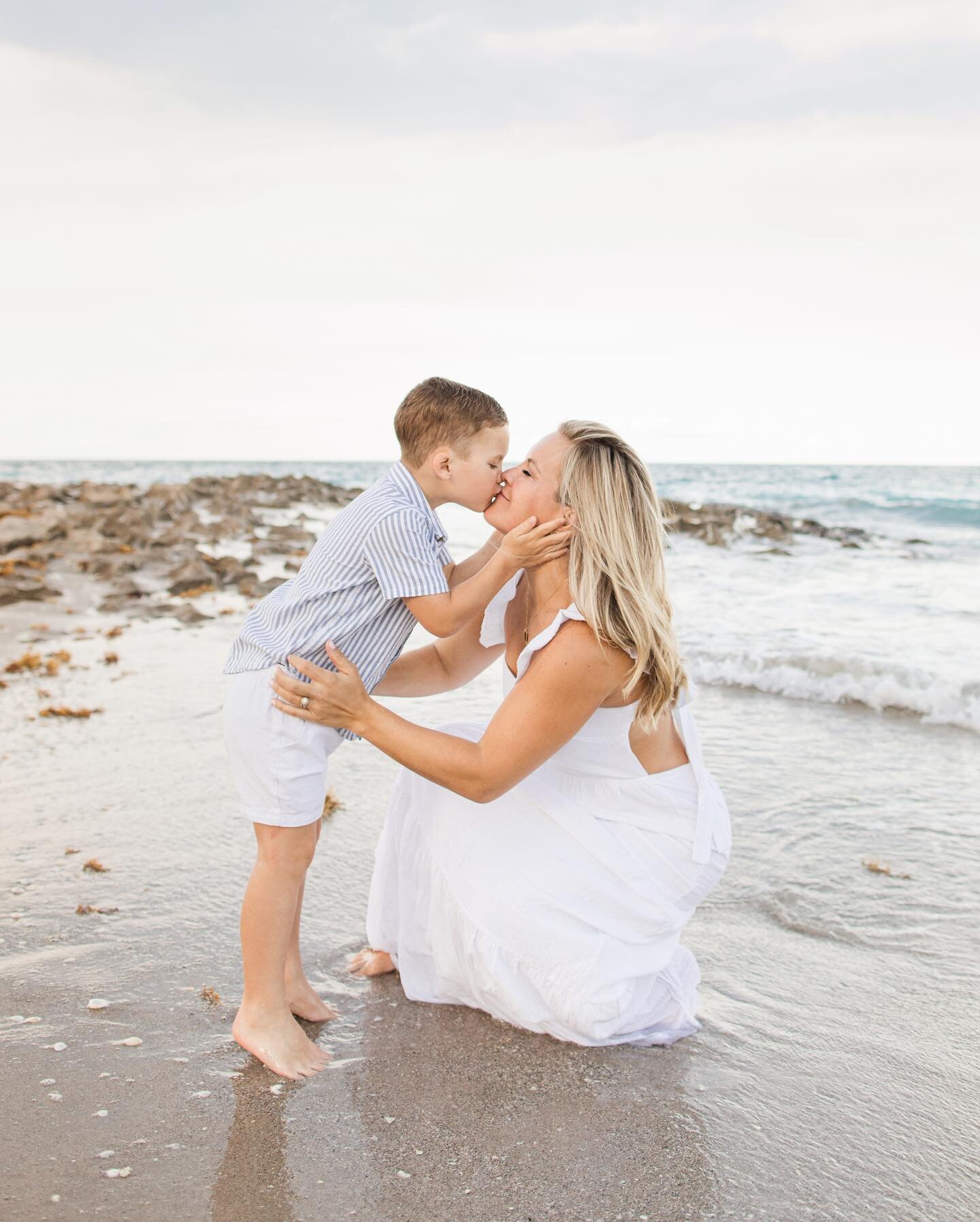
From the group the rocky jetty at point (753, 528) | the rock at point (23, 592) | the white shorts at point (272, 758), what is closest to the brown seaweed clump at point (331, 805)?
the white shorts at point (272, 758)

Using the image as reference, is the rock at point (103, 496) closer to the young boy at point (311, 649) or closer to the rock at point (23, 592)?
the rock at point (23, 592)

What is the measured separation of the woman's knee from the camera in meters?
2.79

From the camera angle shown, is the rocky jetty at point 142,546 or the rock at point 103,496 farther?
the rock at point 103,496

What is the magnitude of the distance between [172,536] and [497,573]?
1462cm

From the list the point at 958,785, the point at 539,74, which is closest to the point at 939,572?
the point at 539,74

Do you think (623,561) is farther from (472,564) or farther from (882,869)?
(882,869)

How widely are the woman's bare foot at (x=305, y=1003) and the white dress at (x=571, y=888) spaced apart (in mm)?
268

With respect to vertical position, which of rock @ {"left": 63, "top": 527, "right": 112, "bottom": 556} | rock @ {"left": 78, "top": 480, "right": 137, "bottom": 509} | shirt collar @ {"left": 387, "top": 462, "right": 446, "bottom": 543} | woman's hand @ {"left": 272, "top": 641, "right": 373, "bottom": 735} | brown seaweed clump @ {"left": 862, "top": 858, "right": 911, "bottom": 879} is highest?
shirt collar @ {"left": 387, "top": 462, "right": 446, "bottom": 543}

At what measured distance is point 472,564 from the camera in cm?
340

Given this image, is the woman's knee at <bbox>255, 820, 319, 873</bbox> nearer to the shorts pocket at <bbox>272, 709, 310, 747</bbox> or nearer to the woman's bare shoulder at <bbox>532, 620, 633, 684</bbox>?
the shorts pocket at <bbox>272, 709, 310, 747</bbox>

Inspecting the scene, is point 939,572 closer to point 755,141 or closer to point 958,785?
point 755,141

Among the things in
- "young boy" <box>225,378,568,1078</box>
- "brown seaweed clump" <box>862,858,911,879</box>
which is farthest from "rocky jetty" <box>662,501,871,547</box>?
"young boy" <box>225,378,568,1078</box>

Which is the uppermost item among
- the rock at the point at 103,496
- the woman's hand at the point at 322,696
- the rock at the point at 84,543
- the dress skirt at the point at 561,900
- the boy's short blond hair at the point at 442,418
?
the boy's short blond hair at the point at 442,418

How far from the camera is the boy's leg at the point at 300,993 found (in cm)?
292
